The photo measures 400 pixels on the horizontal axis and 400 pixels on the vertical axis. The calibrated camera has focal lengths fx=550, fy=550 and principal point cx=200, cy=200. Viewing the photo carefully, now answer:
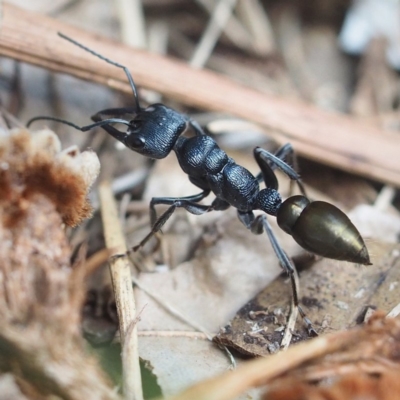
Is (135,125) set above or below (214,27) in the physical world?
below

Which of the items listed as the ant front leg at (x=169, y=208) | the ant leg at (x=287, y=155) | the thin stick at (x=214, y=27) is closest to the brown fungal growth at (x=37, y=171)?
the ant front leg at (x=169, y=208)

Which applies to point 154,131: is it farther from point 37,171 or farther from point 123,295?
point 37,171

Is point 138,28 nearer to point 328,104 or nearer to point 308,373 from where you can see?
point 328,104

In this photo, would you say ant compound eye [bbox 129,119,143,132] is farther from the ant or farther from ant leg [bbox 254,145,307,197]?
ant leg [bbox 254,145,307,197]

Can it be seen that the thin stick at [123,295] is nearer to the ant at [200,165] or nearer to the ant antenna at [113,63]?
the ant at [200,165]

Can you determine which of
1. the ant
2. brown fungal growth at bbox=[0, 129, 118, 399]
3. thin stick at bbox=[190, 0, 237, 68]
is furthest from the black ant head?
thin stick at bbox=[190, 0, 237, 68]

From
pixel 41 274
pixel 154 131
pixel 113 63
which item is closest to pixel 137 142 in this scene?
pixel 154 131
